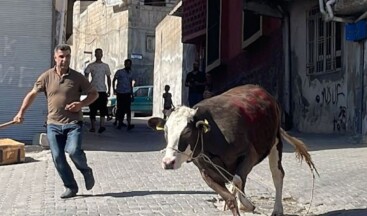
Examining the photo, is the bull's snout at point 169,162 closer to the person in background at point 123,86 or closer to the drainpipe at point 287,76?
the person in background at point 123,86

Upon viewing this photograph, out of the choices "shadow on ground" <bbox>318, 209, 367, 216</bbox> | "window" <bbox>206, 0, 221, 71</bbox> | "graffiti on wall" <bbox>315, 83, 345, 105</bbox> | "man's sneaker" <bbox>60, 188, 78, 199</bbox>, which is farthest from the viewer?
"window" <bbox>206, 0, 221, 71</bbox>

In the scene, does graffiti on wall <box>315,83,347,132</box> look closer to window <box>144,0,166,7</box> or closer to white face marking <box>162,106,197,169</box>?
white face marking <box>162,106,197,169</box>

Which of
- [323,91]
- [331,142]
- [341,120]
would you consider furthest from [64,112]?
[323,91]

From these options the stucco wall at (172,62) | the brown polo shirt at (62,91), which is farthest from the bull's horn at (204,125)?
the stucco wall at (172,62)

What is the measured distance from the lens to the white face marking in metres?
6.60

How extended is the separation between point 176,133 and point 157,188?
3.49 meters

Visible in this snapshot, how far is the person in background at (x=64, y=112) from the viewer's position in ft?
30.2

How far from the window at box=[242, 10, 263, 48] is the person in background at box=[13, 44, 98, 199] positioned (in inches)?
521

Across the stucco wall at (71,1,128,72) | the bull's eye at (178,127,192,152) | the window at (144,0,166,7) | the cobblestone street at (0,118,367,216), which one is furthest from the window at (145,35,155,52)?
the bull's eye at (178,127,192,152)

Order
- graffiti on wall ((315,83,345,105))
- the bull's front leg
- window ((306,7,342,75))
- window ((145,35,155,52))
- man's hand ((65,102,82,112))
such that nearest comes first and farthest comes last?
the bull's front leg, man's hand ((65,102,82,112)), graffiti on wall ((315,83,345,105)), window ((306,7,342,75)), window ((145,35,155,52))

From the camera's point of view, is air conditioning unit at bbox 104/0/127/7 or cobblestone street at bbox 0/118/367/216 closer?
cobblestone street at bbox 0/118/367/216

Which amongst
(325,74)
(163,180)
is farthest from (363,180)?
(325,74)

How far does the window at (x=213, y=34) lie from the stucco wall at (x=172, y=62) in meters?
3.12

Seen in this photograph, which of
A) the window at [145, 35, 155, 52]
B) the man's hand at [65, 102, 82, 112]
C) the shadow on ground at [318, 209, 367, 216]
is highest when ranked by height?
the window at [145, 35, 155, 52]
